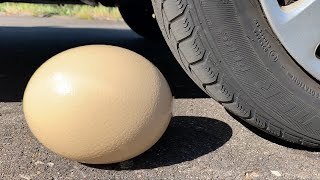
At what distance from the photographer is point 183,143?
5.03 ft

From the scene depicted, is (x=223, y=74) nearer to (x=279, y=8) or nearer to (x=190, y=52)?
(x=190, y=52)

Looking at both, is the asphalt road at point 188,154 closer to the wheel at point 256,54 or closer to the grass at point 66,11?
the wheel at point 256,54

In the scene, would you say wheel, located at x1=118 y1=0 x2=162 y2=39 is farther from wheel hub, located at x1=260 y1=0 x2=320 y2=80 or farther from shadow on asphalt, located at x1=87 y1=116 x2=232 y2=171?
wheel hub, located at x1=260 y1=0 x2=320 y2=80

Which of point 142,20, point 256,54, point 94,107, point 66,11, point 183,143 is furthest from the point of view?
point 66,11

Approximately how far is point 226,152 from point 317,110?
33 centimetres

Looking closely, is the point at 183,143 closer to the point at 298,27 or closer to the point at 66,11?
the point at 298,27

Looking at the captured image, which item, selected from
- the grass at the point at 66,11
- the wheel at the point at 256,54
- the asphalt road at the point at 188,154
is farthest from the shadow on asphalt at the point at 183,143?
the grass at the point at 66,11

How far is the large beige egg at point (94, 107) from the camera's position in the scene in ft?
4.17

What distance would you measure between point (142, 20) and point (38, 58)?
131 centimetres

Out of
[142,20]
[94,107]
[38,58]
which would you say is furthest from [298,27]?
[142,20]

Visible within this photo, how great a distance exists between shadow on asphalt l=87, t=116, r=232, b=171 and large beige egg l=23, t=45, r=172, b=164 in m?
0.06

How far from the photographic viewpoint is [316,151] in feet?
5.11

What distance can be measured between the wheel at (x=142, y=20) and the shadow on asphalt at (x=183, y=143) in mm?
2159

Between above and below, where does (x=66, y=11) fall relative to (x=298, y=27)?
below
